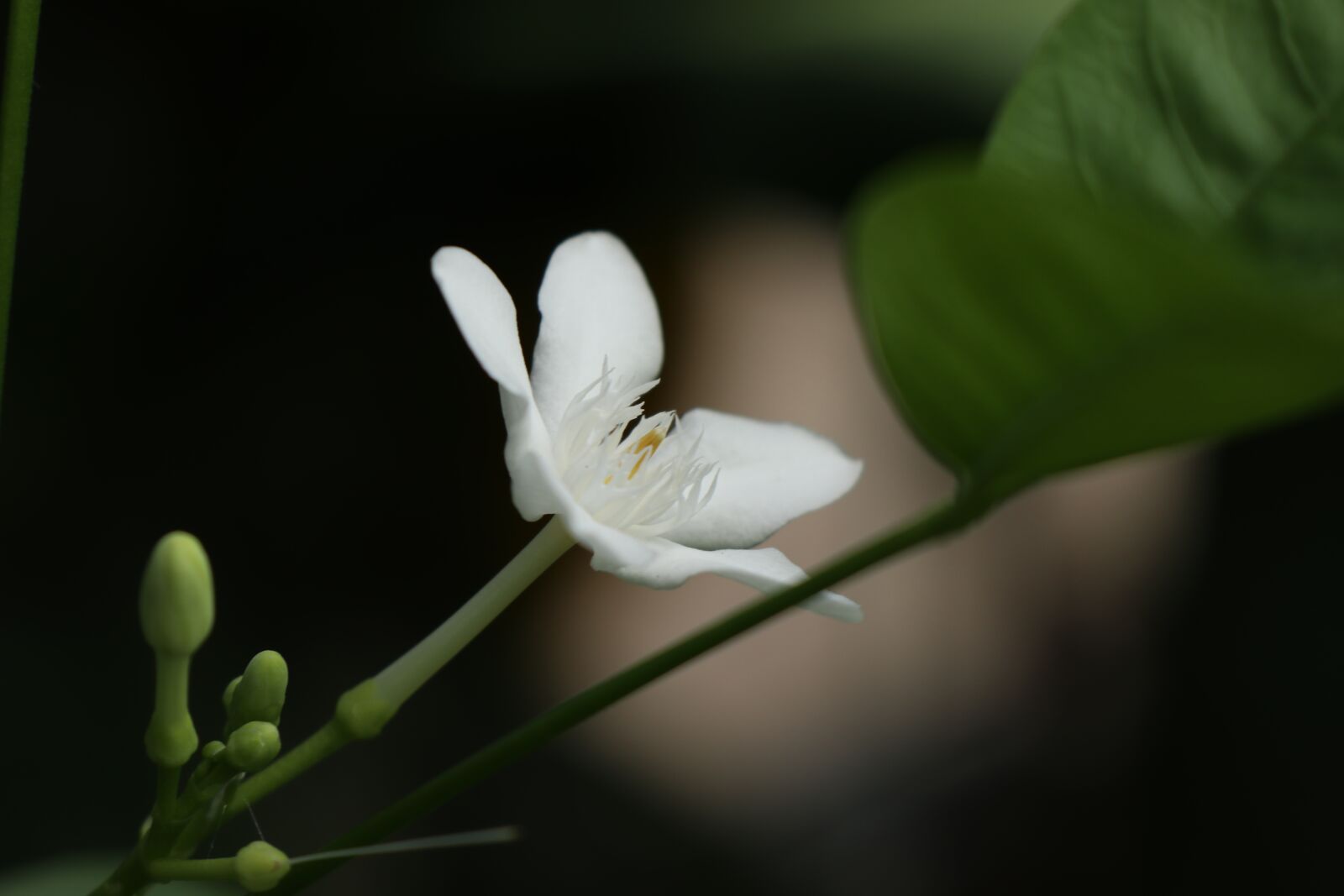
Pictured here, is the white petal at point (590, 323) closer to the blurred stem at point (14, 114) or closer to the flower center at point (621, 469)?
the flower center at point (621, 469)

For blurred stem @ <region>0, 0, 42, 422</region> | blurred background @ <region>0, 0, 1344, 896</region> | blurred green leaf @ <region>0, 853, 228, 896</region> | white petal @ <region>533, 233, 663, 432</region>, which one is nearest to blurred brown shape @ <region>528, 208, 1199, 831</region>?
blurred background @ <region>0, 0, 1344, 896</region>

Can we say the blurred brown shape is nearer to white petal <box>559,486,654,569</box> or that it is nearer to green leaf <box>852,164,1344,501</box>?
white petal <box>559,486,654,569</box>

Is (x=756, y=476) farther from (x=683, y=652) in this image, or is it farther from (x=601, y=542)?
(x=683, y=652)

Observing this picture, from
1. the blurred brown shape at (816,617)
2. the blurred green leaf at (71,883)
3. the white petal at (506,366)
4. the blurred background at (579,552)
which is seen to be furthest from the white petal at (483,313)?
the blurred brown shape at (816,617)

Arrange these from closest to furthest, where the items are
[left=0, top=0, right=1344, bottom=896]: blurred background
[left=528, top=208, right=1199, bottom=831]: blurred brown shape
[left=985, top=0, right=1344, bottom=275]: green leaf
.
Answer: [left=985, top=0, right=1344, bottom=275]: green leaf < [left=0, top=0, right=1344, bottom=896]: blurred background < [left=528, top=208, right=1199, bottom=831]: blurred brown shape

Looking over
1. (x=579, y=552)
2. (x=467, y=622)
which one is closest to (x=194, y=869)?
(x=467, y=622)

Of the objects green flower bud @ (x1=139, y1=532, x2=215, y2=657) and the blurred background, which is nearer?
green flower bud @ (x1=139, y1=532, x2=215, y2=657)

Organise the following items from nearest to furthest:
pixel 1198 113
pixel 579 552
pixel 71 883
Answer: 1. pixel 1198 113
2. pixel 71 883
3. pixel 579 552

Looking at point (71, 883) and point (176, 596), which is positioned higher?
point (176, 596)
